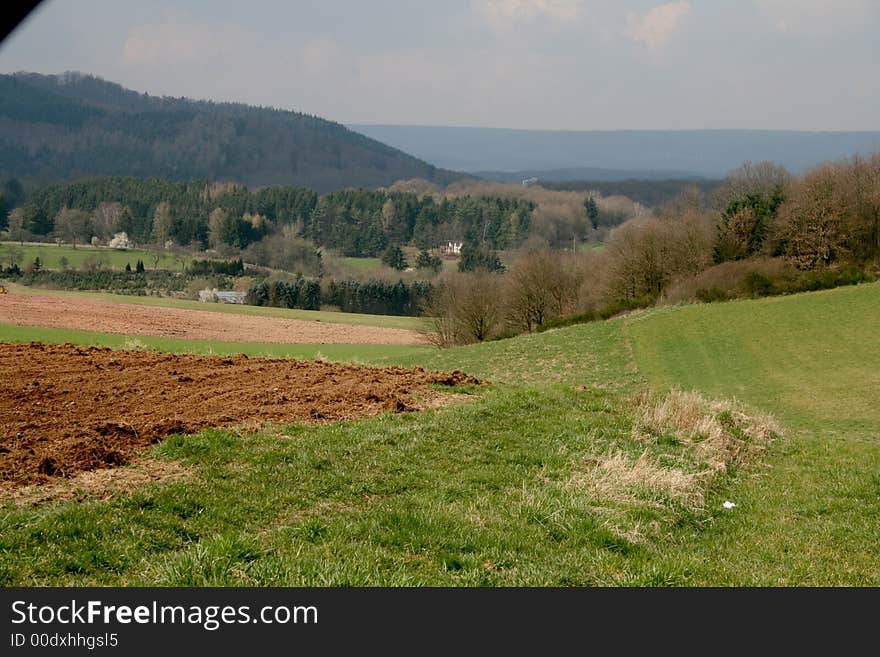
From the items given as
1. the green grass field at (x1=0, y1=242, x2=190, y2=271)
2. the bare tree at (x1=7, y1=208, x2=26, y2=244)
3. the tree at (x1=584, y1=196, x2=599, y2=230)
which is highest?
the tree at (x1=584, y1=196, x2=599, y2=230)

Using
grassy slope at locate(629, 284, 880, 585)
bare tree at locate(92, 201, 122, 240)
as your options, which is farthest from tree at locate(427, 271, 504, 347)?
bare tree at locate(92, 201, 122, 240)

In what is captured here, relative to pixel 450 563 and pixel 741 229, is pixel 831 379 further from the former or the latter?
pixel 450 563

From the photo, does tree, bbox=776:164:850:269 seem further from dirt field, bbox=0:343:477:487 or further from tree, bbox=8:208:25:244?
tree, bbox=8:208:25:244

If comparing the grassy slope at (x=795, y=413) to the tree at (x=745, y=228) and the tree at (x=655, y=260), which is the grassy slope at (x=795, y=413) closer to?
the tree at (x=655, y=260)

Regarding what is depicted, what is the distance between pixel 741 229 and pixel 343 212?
10780 centimetres

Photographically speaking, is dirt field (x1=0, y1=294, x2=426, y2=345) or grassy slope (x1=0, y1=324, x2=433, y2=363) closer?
grassy slope (x1=0, y1=324, x2=433, y2=363)

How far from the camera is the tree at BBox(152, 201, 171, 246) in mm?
126938

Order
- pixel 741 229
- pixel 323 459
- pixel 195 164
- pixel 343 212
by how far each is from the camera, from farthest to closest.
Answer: pixel 195 164
pixel 343 212
pixel 741 229
pixel 323 459

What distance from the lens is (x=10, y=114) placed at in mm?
53125

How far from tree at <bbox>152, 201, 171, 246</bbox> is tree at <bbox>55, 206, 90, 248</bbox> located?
72.0 ft

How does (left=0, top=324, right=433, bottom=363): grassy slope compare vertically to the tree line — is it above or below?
below

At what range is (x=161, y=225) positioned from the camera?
12888 cm

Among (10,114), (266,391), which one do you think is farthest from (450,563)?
(10,114)

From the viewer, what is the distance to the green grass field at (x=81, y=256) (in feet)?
285
